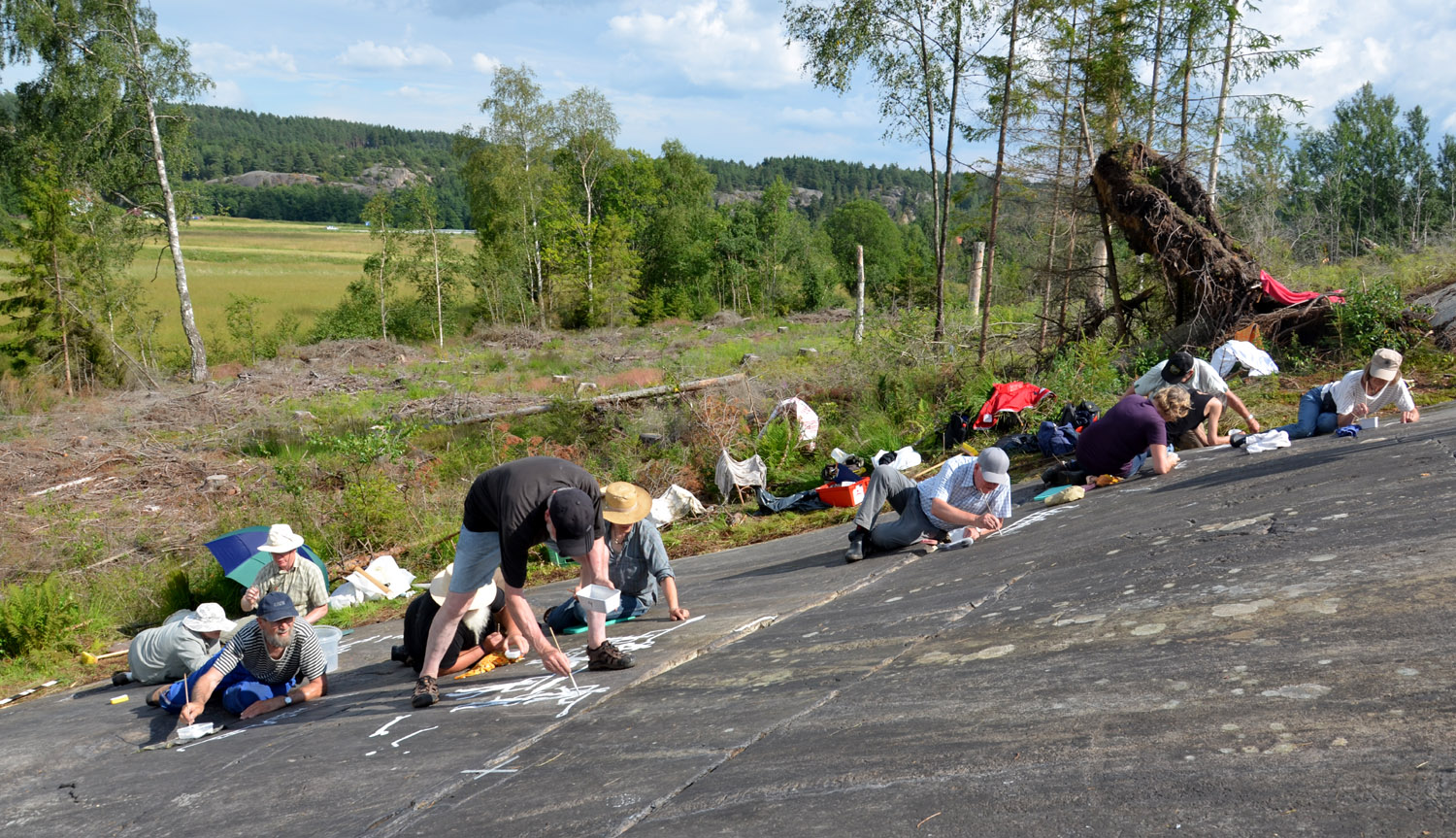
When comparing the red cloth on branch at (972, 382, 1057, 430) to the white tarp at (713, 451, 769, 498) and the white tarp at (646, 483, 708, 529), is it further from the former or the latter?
the white tarp at (646, 483, 708, 529)

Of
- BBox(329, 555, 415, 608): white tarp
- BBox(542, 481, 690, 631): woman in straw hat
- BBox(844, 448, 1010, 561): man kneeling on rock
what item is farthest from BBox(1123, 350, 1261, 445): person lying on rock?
BBox(329, 555, 415, 608): white tarp

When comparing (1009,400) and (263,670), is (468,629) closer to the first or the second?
(263,670)

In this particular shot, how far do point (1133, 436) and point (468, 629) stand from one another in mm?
6112

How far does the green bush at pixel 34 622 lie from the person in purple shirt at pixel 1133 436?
10848mm

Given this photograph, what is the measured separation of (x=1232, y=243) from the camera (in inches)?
595

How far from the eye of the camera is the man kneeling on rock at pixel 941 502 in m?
7.54

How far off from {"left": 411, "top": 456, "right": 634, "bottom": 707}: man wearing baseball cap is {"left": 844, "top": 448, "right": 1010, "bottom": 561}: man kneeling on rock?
3.11 m

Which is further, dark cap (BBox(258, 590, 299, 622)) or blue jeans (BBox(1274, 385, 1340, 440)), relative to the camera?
blue jeans (BBox(1274, 385, 1340, 440))

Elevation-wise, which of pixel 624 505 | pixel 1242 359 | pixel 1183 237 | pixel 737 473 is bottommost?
pixel 737 473

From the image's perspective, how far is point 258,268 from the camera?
81750 millimetres

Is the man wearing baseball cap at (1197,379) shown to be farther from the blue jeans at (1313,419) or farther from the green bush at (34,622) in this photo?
the green bush at (34,622)

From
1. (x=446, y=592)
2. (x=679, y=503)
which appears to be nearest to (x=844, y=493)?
(x=679, y=503)

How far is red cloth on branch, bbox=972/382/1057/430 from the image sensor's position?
13.7 metres

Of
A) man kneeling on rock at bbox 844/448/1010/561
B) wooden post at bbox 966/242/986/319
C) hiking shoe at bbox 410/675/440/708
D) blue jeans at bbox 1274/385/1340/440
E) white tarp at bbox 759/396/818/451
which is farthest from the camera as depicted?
wooden post at bbox 966/242/986/319
